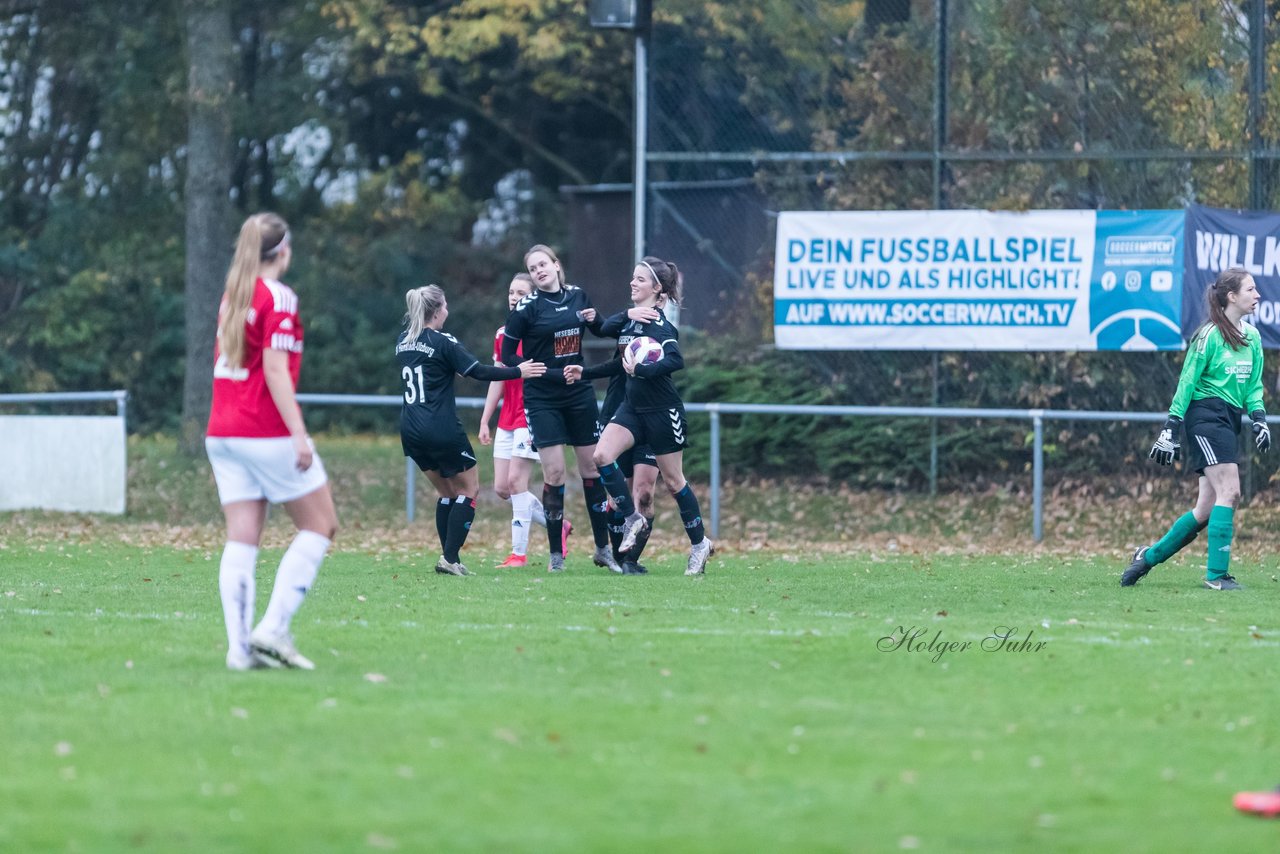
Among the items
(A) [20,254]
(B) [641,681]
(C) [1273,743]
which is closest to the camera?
(C) [1273,743]

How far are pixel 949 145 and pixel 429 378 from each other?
698 centimetres

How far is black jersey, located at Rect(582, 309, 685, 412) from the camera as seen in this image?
11.5m

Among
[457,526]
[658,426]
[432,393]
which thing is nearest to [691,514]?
[658,426]

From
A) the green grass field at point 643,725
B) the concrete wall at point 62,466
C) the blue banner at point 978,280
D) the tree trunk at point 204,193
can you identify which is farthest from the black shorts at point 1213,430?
the tree trunk at point 204,193

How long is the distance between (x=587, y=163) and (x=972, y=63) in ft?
48.8

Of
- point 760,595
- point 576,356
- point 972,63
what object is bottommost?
point 760,595

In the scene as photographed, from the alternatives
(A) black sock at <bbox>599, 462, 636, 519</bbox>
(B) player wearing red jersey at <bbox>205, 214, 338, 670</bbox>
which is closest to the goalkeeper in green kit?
(A) black sock at <bbox>599, 462, 636, 519</bbox>

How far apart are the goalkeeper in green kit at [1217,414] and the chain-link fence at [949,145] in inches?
187

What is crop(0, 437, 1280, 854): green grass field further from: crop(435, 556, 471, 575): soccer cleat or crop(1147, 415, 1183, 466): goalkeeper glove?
crop(1147, 415, 1183, 466): goalkeeper glove

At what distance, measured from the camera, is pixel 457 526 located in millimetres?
11930

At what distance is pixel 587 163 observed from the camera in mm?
31156

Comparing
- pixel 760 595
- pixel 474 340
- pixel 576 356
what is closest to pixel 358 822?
pixel 760 595

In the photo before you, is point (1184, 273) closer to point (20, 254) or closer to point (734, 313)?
point (734, 313)

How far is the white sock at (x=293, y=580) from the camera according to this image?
24.3 feet
